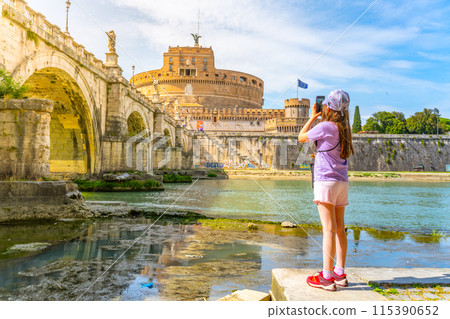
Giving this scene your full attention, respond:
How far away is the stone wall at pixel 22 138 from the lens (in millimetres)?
8320

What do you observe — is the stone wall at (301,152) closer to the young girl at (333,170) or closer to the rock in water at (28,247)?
the rock in water at (28,247)

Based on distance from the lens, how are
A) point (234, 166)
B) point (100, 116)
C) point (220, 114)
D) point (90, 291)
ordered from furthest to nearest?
point (220, 114) → point (234, 166) → point (100, 116) → point (90, 291)

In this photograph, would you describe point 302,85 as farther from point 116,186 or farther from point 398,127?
point 116,186

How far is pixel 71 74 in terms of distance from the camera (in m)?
15.5

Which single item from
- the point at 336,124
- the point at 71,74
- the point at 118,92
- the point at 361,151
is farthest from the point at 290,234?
the point at 361,151

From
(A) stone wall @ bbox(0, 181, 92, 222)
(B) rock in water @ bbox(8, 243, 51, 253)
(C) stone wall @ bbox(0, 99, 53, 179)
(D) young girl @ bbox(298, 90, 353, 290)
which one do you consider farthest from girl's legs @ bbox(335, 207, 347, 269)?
(C) stone wall @ bbox(0, 99, 53, 179)

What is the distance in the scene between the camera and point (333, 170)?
3029 millimetres

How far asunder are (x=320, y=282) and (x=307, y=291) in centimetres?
16

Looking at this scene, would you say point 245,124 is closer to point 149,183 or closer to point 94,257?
point 149,183

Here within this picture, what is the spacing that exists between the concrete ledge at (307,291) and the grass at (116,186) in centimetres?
1730

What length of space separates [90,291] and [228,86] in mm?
87764

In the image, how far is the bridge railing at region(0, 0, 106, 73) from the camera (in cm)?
1085

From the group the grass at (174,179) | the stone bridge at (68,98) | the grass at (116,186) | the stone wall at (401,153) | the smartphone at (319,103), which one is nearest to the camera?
the smartphone at (319,103)

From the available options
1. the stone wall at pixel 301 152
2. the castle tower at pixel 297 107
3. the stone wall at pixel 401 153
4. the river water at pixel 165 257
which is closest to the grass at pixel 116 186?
the river water at pixel 165 257
